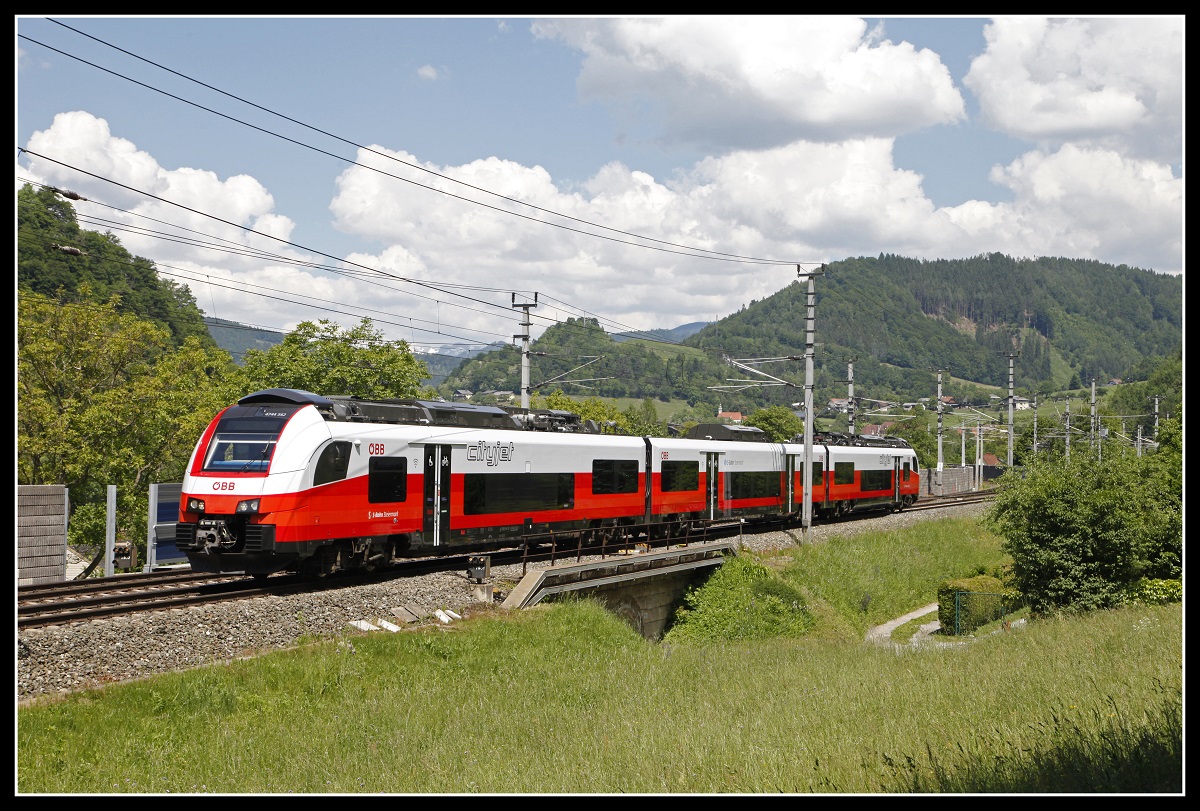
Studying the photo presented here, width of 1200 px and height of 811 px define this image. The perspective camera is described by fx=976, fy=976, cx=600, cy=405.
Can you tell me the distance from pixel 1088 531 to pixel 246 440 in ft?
78.2

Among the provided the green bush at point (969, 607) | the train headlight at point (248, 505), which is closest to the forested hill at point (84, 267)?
the train headlight at point (248, 505)

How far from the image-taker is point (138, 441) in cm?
3891

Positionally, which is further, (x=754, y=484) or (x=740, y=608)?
(x=754, y=484)

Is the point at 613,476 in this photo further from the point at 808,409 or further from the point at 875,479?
the point at 875,479

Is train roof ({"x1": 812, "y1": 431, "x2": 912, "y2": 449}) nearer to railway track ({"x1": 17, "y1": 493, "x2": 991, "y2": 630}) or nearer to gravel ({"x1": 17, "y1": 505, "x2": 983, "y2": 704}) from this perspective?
railway track ({"x1": 17, "y1": 493, "x2": 991, "y2": 630})

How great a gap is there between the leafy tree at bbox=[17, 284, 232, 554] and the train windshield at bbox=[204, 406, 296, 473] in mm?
19205

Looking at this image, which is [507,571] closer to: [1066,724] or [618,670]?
[618,670]

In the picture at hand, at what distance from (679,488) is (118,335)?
73.5 feet

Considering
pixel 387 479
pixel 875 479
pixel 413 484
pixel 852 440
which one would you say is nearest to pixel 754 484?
pixel 852 440

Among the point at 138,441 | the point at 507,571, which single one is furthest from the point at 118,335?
the point at 507,571

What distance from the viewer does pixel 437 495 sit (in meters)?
22.1

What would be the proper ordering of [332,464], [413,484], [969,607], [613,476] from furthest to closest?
[969,607] → [613,476] → [413,484] → [332,464]
